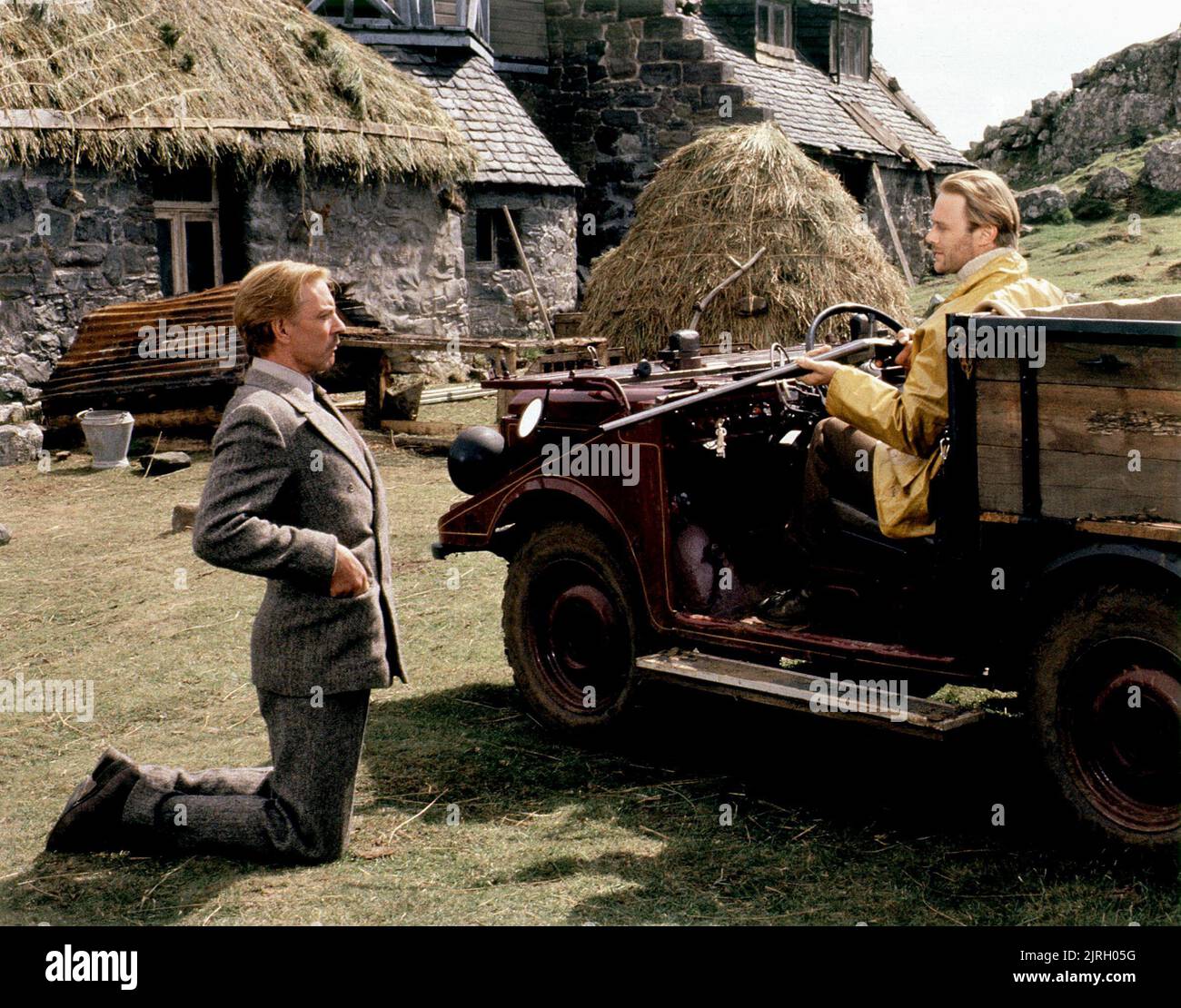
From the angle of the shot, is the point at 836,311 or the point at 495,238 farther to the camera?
the point at 495,238

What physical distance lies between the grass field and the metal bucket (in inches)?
242

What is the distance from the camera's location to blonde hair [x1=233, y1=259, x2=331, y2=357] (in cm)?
461

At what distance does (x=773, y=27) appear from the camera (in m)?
29.4

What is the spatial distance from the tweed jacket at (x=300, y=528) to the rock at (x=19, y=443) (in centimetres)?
1101

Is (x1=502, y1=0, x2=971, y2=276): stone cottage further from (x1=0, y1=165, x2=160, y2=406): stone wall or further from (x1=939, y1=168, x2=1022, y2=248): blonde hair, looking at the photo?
(x1=939, y1=168, x2=1022, y2=248): blonde hair

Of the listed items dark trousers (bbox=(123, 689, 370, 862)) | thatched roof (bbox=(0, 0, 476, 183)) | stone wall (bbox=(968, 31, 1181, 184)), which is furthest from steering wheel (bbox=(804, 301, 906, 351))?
stone wall (bbox=(968, 31, 1181, 184))

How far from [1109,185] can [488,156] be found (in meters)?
12.3

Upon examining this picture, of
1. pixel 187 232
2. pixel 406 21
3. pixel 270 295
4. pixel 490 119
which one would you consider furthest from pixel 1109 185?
pixel 270 295

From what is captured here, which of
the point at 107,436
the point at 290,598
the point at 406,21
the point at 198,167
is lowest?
the point at 290,598

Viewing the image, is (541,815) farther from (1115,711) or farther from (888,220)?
(888,220)

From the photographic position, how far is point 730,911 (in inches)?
176

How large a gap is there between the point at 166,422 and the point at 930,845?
11.9 m

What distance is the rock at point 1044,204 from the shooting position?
27.4m

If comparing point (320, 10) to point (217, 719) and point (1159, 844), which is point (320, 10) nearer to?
point (217, 719)
